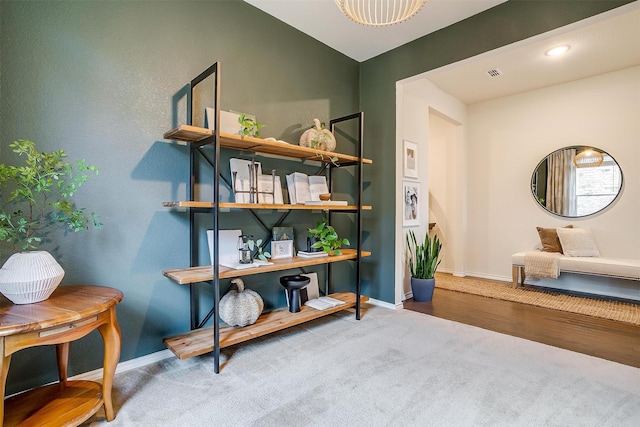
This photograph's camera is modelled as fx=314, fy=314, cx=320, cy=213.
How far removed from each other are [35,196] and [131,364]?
3.88 feet

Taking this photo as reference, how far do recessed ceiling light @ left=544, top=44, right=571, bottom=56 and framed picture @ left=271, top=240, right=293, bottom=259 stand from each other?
3.56m

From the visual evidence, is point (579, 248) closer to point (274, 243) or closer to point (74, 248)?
point (274, 243)

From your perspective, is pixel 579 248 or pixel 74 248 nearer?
pixel 74 248

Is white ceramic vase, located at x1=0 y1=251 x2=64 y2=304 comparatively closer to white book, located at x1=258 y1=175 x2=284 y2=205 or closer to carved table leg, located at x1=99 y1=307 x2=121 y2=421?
carved table leg, located at x1=99 y1=307 x2=121 y2=421

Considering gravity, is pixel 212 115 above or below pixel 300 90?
below

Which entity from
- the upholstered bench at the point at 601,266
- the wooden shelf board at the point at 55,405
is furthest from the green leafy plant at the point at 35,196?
the upholstered bench at the point at 601,266

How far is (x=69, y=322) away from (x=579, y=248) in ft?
17.2

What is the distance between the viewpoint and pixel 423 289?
3.68m

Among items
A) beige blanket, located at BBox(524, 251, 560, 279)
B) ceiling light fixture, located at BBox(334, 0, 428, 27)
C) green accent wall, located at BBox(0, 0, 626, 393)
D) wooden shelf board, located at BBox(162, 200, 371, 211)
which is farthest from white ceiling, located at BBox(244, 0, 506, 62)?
beige blanket, located at BBox(524, 251, 560, 279)

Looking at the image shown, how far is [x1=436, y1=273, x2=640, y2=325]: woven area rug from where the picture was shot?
3342 mm

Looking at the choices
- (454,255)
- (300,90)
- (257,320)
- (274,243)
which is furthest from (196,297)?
(454,255)

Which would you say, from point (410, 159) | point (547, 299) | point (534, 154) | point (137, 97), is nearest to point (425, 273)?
point (410, 159)

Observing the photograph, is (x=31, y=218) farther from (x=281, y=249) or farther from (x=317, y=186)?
(x=317, y=186)

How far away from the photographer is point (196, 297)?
237cm
